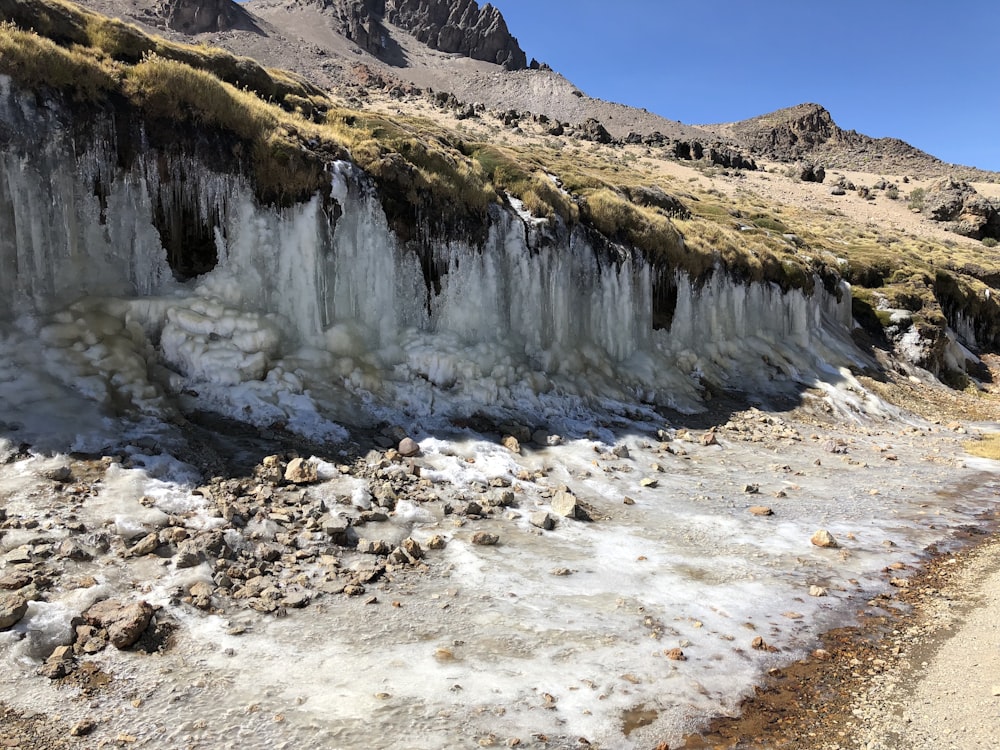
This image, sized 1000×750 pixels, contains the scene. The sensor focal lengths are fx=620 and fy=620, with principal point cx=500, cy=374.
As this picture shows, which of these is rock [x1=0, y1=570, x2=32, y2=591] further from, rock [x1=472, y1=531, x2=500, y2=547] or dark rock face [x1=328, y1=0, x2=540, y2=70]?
dark rock face [x1=328, y1=0, x2=540, y2=70]

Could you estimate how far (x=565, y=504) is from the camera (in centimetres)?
1047

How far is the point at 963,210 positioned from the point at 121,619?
A: 75.0m

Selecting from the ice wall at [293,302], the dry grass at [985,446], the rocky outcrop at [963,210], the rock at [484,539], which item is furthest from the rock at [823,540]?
the rocky outcrop at [963,210]

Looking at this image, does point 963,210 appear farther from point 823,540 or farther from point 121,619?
point 121,619

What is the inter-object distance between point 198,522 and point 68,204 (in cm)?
676

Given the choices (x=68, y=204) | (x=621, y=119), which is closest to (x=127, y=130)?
(x=68, y=204)

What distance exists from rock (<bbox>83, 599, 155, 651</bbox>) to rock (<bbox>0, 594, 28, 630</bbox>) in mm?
511

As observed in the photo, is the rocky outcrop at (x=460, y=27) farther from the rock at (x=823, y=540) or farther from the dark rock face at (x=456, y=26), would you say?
the rock at (x=823, y=540)

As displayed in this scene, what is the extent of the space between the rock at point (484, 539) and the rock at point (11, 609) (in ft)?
17.0

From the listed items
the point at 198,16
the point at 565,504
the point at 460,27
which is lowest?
the point at 565,504

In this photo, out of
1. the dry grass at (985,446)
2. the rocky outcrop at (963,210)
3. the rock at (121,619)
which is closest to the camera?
the rock at (121,619)

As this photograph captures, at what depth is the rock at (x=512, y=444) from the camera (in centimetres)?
1260

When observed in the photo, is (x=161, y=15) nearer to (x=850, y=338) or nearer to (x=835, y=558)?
(x=850, y=338)

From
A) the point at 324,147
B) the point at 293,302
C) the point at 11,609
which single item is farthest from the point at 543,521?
the point at 324,147
